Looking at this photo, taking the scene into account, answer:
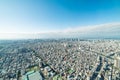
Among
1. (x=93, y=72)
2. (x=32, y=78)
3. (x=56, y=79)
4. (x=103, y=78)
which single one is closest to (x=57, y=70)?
(x=56, y=79)

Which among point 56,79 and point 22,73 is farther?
point 22,73

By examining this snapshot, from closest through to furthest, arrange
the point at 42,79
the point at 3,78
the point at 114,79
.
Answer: the point at 114,79, the point at 42,79, the point at 3,78

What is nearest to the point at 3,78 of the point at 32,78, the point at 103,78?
the point at 32,78

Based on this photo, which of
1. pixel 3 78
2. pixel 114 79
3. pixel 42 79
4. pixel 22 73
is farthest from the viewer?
pixel 22 73

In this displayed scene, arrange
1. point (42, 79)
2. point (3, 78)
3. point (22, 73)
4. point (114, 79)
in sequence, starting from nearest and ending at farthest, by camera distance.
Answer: point (114, 79) < point (42, 79) < point (3, 78) < point (22, 73)

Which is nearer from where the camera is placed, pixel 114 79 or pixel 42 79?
pixel 114 79

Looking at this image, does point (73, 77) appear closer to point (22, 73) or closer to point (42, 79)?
point (42, 79)

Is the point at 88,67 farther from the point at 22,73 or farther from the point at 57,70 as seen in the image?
the point at 22,73

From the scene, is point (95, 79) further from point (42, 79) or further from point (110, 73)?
point (42, 79)

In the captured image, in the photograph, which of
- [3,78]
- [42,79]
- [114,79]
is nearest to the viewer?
[114,79]
